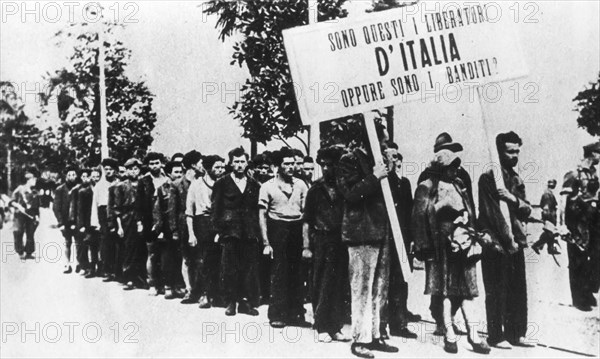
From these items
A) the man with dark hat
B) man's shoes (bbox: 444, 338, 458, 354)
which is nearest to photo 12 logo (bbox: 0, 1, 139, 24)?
the man with dark hat

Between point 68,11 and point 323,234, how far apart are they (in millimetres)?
3206

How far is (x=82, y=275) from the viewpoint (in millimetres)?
6301

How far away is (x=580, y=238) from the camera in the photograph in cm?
538

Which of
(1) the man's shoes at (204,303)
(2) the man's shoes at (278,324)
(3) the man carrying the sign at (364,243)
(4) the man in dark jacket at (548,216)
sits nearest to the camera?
(3) the man carrying the sign at (364,243)

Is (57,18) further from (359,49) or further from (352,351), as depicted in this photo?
(352,351)

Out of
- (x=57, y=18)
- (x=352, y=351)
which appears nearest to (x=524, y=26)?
(x=352, y=351)

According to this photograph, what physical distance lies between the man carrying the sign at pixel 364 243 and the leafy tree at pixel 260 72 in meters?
1.14

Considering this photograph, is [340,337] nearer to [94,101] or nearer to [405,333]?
[405,333]

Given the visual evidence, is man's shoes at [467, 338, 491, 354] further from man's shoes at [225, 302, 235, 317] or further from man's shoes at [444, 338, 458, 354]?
man's shoes at [225, 302, 235, 317]

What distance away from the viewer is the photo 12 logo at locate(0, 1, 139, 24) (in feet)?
A: 19.3

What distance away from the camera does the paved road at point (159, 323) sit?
525cm

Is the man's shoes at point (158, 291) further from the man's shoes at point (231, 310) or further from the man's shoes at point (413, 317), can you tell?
the man's shoes at point (413, 317)

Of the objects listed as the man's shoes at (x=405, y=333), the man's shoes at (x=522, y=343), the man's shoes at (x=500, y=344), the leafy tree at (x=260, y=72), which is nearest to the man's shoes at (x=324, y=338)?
the man's shoes at (x=405, y=333)

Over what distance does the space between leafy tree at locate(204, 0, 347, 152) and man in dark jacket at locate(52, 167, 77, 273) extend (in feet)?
5.71
